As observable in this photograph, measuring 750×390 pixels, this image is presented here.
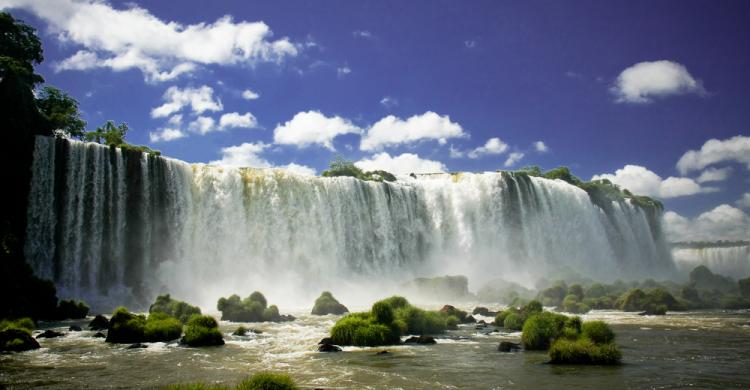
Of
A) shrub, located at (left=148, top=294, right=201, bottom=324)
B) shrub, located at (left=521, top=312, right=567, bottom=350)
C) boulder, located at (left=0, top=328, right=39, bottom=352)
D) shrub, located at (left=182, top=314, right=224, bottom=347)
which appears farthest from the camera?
shrub, located at (left=148, top=294, right=201, bottom=324)

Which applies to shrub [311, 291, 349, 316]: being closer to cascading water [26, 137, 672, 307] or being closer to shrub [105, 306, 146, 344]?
cascading water [26, 137, 672, 307]

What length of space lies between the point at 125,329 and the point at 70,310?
12.2 m

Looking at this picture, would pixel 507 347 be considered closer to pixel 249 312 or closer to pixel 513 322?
pixel 513 322

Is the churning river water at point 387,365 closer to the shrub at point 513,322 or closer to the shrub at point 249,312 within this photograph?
the shrub at point 513,322

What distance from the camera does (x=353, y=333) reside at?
61.6 feet

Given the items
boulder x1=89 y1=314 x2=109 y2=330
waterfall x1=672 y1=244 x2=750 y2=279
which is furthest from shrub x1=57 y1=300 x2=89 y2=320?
waterfall x1=672 y1=244 x2=750 y2=279

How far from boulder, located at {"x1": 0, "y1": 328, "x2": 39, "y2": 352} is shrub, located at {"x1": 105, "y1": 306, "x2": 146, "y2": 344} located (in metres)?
2.48

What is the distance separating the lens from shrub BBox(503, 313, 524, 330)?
2458 centimetres

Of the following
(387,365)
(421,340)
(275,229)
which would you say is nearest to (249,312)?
(421,340)

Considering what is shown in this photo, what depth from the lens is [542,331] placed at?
17.1m

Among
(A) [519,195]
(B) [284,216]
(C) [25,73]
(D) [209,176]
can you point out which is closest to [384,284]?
(B) [284,216]

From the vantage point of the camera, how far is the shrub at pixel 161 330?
65.3 feet

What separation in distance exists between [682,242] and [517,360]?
11653 cm

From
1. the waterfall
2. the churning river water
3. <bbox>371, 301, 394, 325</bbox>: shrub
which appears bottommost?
the churning river water
